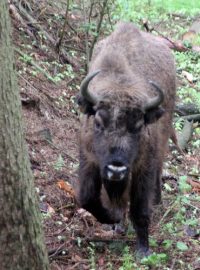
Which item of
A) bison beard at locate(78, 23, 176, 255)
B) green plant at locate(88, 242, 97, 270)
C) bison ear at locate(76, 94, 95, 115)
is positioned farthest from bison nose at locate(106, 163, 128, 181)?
green plant at locate(88, 242, 97, 270)

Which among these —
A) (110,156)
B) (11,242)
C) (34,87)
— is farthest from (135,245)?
(34,87)

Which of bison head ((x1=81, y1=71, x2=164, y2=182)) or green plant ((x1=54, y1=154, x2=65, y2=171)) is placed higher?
bison head ((x1=81, y1=71, x2=164, y2=182))

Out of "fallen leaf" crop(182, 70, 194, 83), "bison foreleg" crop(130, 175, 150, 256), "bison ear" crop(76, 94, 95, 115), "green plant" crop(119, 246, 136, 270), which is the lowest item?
"fallen leaf" crop(182, 70, 194, 83)

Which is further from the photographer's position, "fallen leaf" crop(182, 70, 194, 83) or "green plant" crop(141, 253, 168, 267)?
"fallen leaf" crop(182, 70, 194, 83)

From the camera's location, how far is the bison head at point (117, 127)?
20.7ft

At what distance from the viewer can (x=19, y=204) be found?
4.71 meters

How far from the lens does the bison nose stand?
245 inches

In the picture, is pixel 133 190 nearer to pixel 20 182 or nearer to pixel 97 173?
pixel 97 173

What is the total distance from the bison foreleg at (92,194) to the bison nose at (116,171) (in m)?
0.90

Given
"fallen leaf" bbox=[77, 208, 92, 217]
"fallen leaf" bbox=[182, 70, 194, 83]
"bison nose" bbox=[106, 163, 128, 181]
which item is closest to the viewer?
"bison nose" bbox=[106, 163, 128, 181]

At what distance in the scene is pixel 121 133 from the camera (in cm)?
646

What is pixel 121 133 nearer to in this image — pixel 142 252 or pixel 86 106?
pixel 86 106

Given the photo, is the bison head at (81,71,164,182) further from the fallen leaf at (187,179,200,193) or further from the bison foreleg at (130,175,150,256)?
the fallen leaf at (187,179,200,193)

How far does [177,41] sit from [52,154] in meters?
7.78
